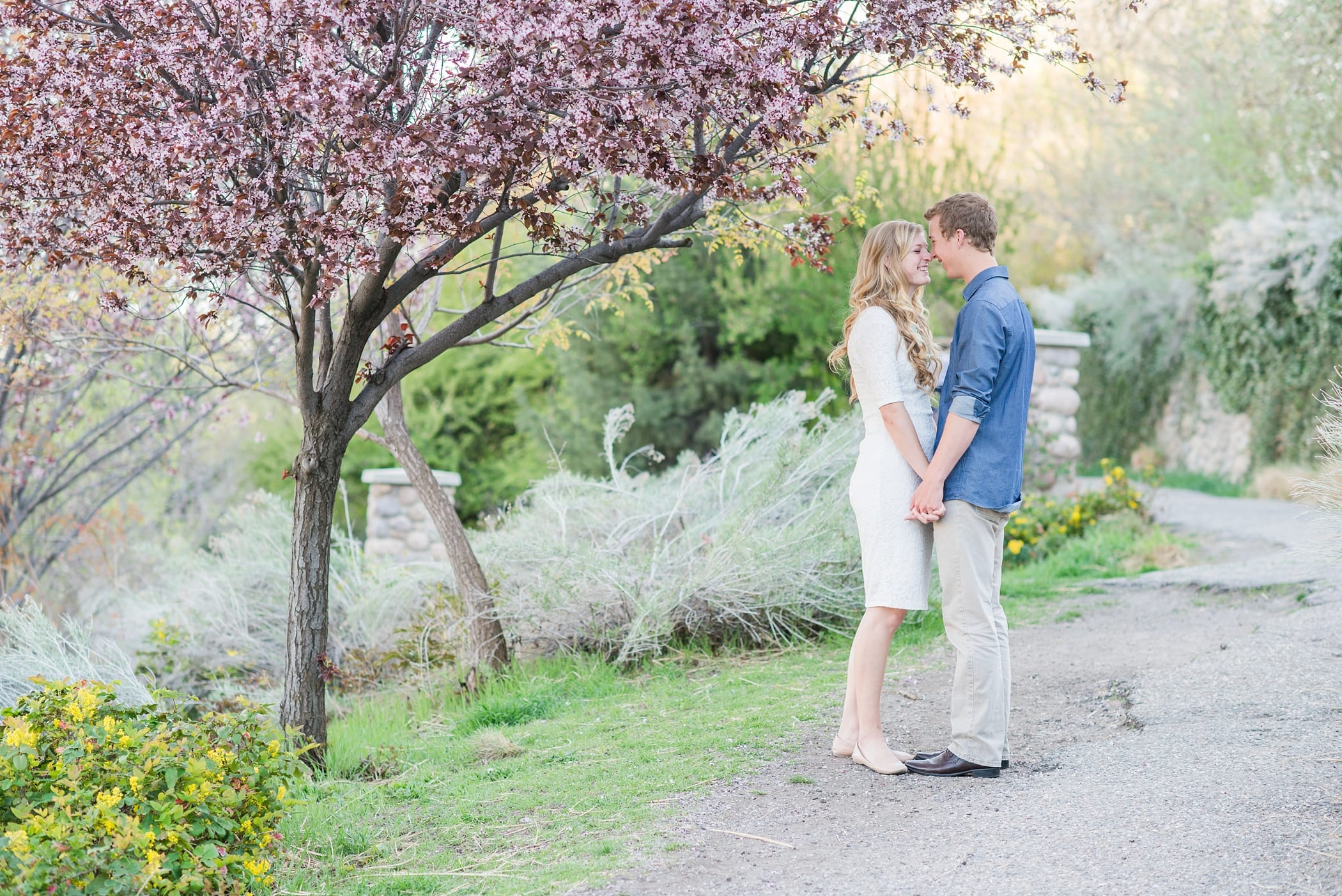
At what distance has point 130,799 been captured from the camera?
261cm

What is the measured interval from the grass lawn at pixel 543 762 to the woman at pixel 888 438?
51 cm

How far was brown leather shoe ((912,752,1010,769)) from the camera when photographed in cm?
337

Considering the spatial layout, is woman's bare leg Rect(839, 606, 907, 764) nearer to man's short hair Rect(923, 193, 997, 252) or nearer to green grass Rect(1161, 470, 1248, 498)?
man's short hair Rect(923, 193, 997, 252)

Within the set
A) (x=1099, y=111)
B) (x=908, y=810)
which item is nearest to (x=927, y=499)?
(x=908, y=810)

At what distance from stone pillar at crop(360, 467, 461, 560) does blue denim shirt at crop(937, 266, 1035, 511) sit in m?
6.12

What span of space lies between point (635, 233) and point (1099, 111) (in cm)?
1770

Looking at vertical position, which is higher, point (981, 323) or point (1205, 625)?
point (981, 323)

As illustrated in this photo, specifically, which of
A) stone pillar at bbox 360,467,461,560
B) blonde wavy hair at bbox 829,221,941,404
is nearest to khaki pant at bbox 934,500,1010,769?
blonde wavy hair at bbox 829,221,941,404

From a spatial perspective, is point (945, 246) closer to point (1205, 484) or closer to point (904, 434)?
point (904, 434)

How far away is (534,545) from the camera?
18.7 feet

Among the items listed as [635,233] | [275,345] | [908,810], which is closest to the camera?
[908,810]

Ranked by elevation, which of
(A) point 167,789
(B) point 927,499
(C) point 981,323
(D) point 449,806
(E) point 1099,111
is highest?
(E) point 1099,111

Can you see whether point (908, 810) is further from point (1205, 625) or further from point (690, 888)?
point (1205, 625)

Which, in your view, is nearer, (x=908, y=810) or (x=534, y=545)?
(x=908, y=810)
